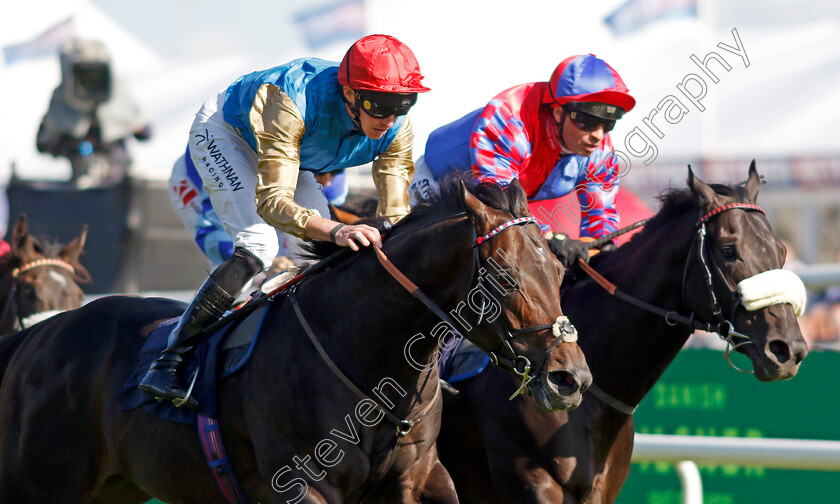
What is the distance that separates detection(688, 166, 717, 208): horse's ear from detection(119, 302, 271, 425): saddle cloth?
165 cm

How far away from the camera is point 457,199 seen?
10.2 feet

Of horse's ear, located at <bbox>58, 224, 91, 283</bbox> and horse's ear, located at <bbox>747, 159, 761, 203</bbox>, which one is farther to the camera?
horse's ear, located at <bbox>58, 224, 91, 283</bbox>

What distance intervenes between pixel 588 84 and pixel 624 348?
113 centimetres

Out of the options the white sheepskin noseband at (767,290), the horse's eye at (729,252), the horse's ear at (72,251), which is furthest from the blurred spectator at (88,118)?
the white sheepskin noseband at (767,290)

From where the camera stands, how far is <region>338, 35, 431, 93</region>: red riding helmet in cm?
333

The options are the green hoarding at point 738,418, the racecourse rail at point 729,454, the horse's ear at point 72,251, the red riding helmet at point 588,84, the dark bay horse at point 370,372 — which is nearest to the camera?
the dark bay horse at point 370,372

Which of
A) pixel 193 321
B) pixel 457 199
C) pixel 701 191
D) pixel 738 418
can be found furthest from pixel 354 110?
pixel 738 418

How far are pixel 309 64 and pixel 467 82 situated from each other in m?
5.45

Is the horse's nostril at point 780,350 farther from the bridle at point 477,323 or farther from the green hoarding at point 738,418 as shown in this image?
the green hoarding at point 738,418

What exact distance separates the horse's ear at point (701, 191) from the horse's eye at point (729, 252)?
0.67 feet

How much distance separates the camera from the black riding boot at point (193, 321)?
340 centimetres

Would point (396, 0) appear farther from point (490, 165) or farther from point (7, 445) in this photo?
point (7, 445)

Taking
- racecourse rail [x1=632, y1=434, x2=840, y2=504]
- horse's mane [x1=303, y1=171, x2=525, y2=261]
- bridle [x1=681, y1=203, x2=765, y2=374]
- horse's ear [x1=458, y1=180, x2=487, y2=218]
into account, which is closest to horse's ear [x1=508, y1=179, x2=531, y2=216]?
horse's mane [x1=303, y1=171, x2=525, y2=261]

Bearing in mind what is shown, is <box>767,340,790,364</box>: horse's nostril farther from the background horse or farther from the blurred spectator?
the blurred spectator
